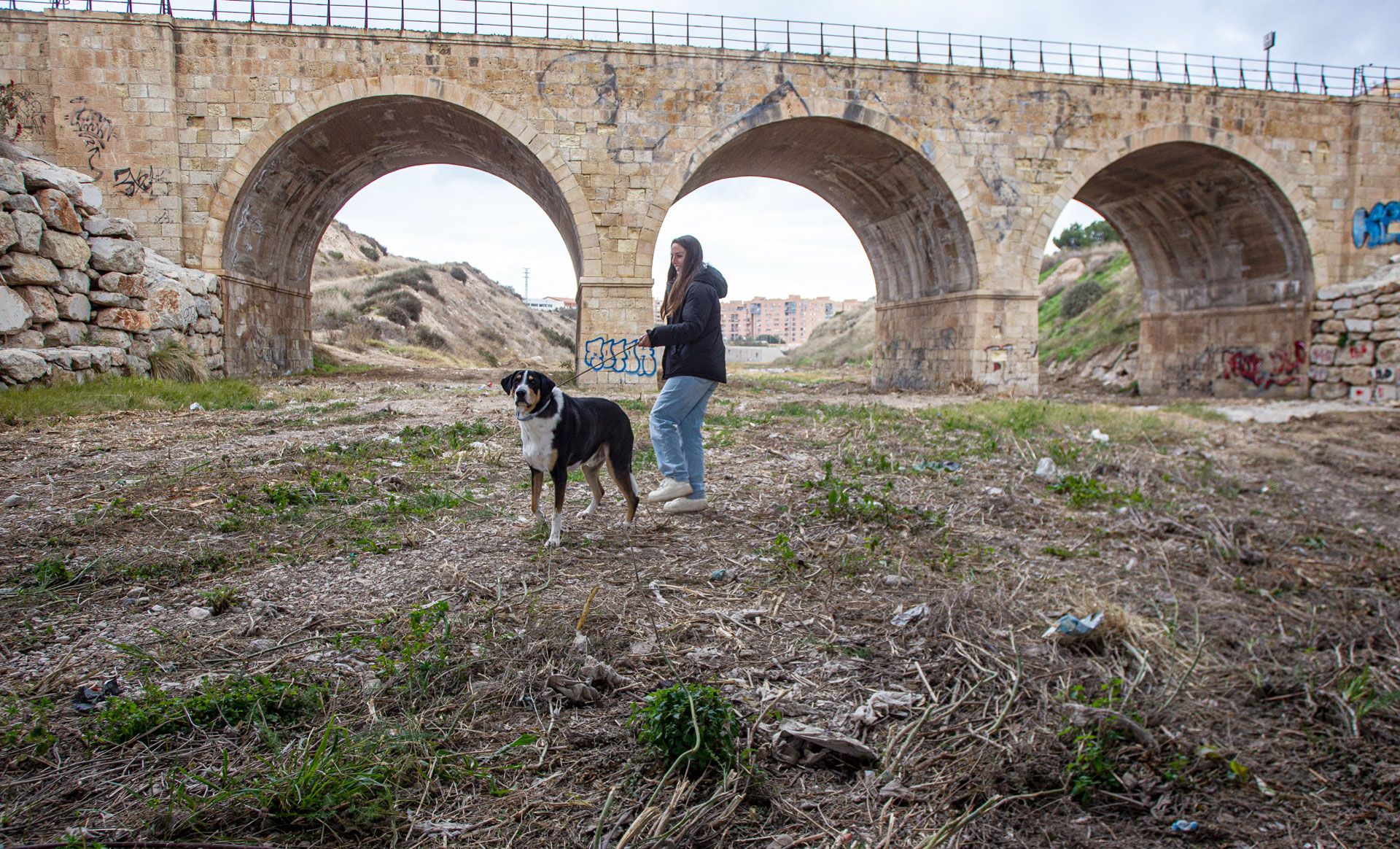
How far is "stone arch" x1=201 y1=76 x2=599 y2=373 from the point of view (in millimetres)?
14062

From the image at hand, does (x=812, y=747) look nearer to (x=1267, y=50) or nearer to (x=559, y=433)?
(x=559, y=433)

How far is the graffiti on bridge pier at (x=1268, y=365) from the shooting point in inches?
690

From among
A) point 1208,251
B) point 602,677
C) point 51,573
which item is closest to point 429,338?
point 1208,251

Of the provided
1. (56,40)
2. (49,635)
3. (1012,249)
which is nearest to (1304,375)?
(1012,249)

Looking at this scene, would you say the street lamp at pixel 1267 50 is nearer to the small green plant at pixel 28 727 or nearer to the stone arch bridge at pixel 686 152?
the stone arch bridge at pixel 686 152

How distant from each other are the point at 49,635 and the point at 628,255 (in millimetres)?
13196

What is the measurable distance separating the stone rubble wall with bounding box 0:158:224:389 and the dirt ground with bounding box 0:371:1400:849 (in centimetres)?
526

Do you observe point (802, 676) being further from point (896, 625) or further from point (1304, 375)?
point (1304, 375)

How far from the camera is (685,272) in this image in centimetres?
514

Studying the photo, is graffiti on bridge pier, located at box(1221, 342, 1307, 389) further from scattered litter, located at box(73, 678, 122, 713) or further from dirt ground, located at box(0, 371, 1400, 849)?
scattered litter, located at box(73, 678, 122, 713)

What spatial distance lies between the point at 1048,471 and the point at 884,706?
16.5ft

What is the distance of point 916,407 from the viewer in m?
12.9

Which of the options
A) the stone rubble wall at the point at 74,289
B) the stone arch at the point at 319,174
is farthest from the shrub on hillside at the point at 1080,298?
the stone rubble wall at the point at 74,289

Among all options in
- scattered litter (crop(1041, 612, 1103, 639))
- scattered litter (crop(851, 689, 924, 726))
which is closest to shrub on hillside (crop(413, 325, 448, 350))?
scattered litter (crop(1041, 612, 1103, 639))
